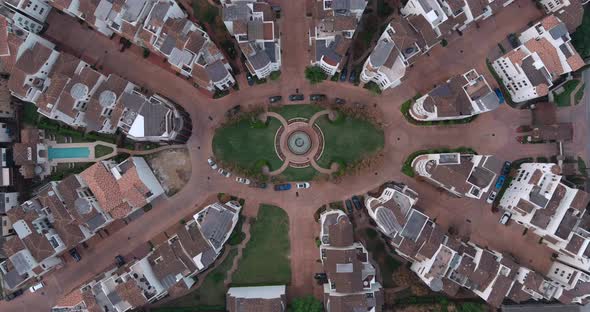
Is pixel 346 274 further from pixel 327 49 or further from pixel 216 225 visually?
pixel 327 49

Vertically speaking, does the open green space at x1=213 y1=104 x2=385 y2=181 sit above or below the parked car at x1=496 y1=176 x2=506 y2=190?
below

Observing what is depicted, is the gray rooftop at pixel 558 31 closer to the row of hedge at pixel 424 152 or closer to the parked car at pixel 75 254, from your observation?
the row of hedge at pixel 424 152

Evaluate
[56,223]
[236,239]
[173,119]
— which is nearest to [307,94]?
[173,119]

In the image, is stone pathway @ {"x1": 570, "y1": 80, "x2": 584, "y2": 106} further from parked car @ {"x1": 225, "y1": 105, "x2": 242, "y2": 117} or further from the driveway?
parked car @ {"x1": 225, "y1": 105, "x2": 242, "y2": 117}

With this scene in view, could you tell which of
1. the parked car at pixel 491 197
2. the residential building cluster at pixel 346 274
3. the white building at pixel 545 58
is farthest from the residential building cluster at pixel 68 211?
the white building at pixel 545 58

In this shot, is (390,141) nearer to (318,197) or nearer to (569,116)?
(318,197)

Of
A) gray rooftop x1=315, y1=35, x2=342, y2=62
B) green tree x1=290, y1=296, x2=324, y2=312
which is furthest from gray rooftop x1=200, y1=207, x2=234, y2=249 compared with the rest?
gray rooftop x1=315, y1=35, x2=342, y2=62
